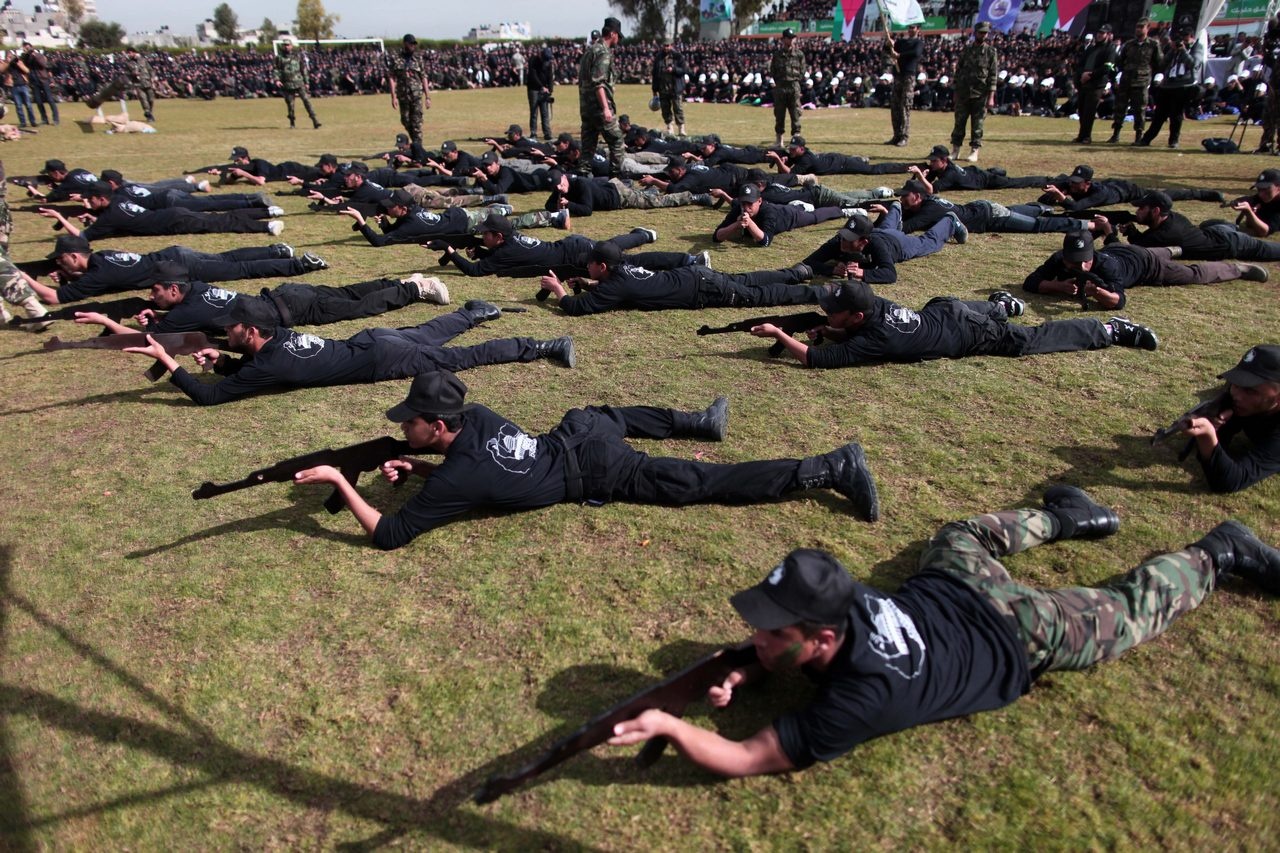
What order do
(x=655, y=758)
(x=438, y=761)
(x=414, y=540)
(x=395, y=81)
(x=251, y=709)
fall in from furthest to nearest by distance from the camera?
(x=395, y=81)
(x=414, y=540)
(x=251, y=709)
(x=438, y=761)
(x=655, y=758)

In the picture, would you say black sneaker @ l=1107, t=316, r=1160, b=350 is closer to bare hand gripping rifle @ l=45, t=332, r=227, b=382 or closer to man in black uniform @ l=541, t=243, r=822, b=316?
man in black uniform @ l=541, t=243, r=822, b=316

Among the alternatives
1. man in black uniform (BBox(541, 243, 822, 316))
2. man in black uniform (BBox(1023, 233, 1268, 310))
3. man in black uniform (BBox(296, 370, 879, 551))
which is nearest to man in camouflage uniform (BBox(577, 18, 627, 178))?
man in black uniform (BBox(541, 243, 822, 316))

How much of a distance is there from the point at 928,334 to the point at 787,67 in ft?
40.9

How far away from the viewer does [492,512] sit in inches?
183

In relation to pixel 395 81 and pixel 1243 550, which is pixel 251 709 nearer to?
pixel 1243 550

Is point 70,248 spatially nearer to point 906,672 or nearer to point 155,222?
point 155,222

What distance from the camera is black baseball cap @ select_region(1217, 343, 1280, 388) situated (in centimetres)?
415

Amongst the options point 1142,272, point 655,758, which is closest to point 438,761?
point 655,758

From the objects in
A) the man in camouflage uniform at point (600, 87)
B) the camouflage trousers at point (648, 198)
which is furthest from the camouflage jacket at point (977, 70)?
the man in camouflage uniform at point (600, 87)

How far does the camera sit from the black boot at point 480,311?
768 cm

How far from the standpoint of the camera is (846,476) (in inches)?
176

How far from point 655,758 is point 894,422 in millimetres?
3516

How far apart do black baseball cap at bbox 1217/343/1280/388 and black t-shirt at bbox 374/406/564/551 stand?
4029mm

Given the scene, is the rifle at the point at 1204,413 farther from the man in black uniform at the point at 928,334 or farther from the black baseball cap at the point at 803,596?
the black baseball cap at the point at 803,596
